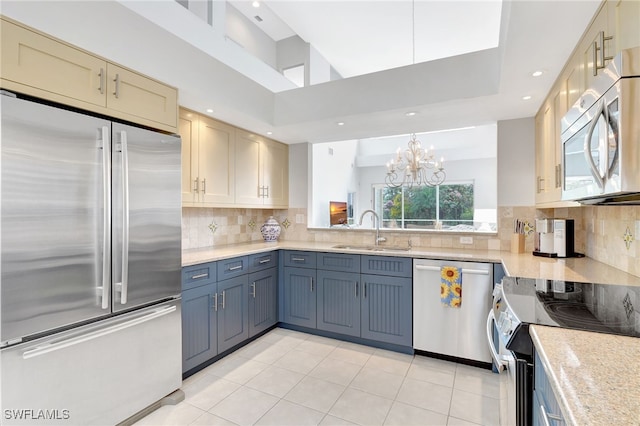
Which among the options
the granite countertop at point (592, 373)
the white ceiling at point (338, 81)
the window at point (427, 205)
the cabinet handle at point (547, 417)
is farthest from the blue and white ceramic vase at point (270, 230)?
A: the window at point (427, 205)

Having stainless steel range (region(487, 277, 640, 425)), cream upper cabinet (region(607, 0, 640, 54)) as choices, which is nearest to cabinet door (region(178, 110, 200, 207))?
stainless steel range (region(487, 277, 640, 425))

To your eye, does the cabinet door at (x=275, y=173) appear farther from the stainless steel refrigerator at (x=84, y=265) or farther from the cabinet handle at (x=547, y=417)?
the cabinet handle at (x=547, y=417)

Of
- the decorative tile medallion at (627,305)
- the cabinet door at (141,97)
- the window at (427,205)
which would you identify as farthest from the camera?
the window at (427,205)

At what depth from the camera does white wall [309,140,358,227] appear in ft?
18.1

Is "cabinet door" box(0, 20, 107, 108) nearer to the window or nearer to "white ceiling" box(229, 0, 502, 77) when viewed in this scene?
"white ceiling" box(229, 0, 502, 77)

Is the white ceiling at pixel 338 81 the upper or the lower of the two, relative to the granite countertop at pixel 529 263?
upper

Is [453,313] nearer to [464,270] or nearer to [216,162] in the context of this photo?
[464,270]

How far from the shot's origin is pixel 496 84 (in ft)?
7.68

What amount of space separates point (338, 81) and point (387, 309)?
216 cm

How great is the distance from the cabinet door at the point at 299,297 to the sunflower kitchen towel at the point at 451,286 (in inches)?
49.0

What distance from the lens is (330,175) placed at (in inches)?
248

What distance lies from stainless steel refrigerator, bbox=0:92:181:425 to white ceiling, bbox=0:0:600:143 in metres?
0.48

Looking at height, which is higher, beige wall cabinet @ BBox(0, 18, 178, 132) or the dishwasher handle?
beige wall cabinet @ BBox(0, 18, 178, 132)

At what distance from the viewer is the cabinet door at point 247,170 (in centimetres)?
328
